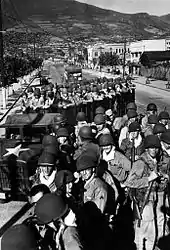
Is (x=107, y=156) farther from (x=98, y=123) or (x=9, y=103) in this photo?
(x=9, y=103)

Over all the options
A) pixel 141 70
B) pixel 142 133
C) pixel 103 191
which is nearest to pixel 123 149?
pixel 142 133

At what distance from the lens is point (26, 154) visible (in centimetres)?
755

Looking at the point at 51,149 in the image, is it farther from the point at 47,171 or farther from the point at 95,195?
the point at 95,195

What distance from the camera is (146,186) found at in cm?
534

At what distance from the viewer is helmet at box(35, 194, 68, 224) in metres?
3.71

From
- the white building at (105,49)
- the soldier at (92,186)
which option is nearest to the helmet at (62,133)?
the soldier at (92,186)

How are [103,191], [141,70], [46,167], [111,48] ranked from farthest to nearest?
1. [111,48]
2. [141,70]
3. [46,167]
4. [103,191]

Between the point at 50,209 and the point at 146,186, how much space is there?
197cm

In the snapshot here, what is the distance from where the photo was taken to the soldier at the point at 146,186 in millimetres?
5332

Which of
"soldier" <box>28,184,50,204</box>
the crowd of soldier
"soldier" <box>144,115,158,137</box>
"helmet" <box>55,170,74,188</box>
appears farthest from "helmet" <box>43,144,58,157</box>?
"soldier" <box>144,115,158,137</box>

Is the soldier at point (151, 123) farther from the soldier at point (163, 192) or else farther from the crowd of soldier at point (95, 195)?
the soldier at point (163, 192)

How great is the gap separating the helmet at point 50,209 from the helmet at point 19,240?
441 millimetres

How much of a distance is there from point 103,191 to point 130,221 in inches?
79.7

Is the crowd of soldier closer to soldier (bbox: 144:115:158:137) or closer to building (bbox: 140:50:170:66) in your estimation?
soldier (bbox: 144:115:158:137)
